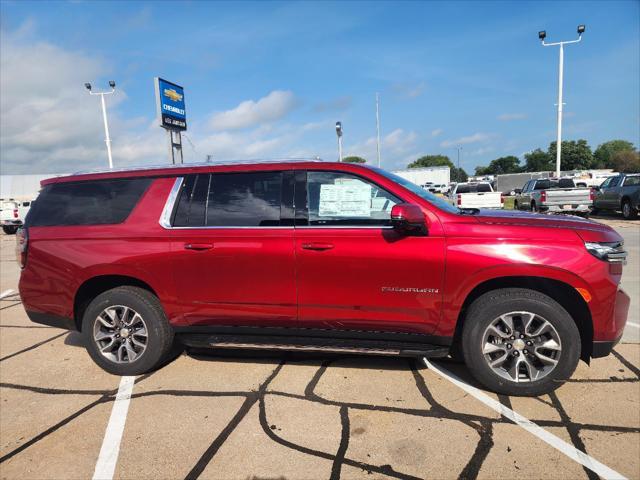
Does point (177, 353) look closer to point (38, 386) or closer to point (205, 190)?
point (38, 386)

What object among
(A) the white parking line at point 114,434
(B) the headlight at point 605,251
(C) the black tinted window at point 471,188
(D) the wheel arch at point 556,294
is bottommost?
(A) the white parking line at point 114,434

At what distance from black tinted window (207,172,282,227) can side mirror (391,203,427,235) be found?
94 cm

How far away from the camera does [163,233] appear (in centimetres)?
347

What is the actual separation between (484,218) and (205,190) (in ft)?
7.42

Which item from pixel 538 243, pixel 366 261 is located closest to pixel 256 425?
pixel 366 261

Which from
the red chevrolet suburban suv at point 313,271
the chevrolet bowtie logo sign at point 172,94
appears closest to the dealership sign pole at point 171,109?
the chevrolet bowtie logo sign at point 172,94

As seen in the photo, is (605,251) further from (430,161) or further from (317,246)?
(430,161)

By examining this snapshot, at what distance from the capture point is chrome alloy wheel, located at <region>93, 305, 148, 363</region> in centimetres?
364

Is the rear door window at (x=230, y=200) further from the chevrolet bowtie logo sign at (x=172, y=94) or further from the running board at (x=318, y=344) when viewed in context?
the chevrolet bowtie logo sign at (x=172, y=94)

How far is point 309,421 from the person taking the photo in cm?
286

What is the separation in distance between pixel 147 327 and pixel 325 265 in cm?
168

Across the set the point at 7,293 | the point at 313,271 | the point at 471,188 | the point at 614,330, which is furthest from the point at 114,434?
the point at 471,188

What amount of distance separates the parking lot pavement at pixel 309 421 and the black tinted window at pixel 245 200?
1340mm

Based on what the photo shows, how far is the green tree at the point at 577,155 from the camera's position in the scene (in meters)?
95.4
